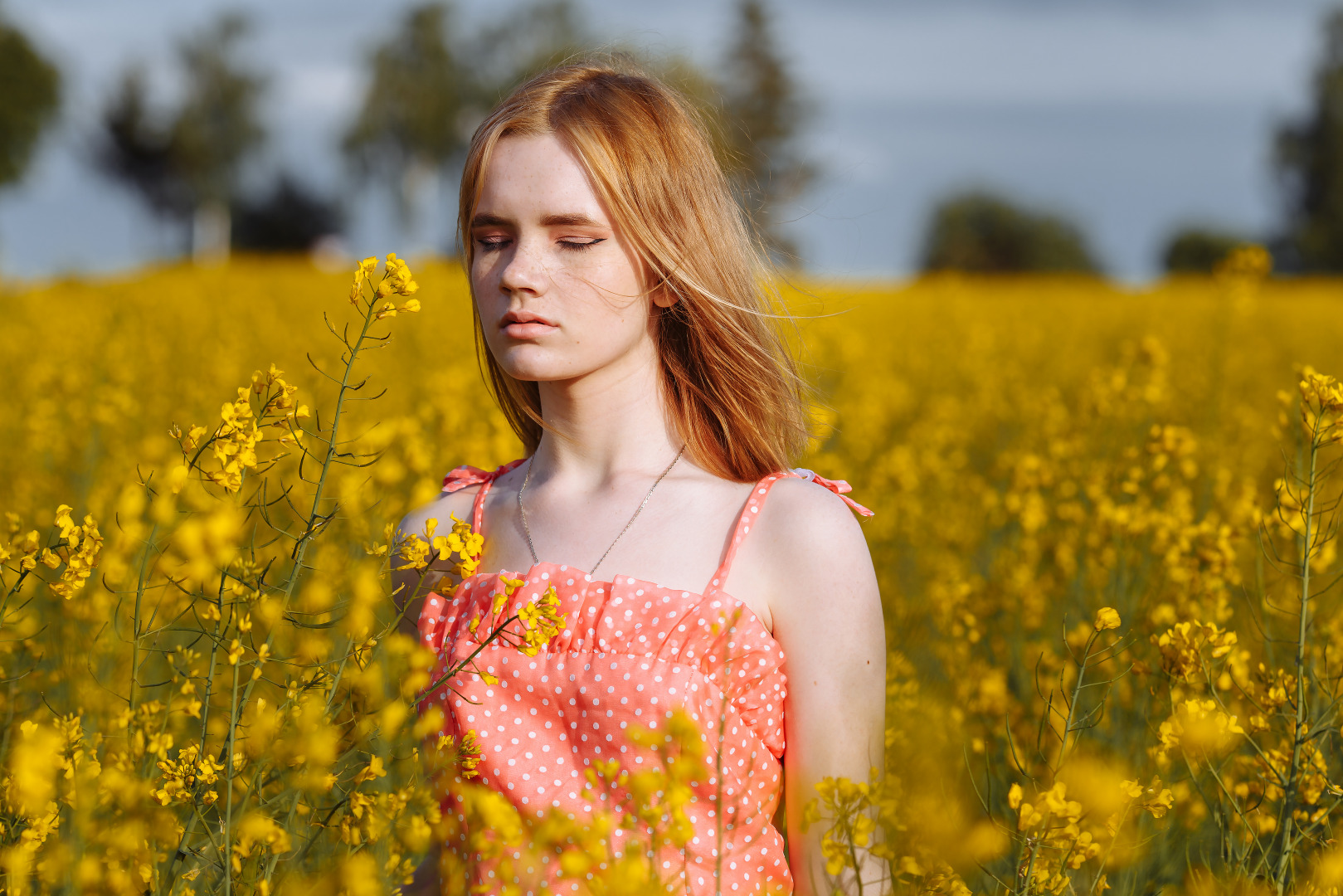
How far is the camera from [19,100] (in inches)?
1178

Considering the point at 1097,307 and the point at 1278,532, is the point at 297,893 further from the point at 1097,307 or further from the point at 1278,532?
the point at 1097,307

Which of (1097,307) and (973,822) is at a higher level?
(973,822)

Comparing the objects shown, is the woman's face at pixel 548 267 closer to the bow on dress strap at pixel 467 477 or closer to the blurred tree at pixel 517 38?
the bow on dress strap at pixel 467 477

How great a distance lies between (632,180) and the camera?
1.47 metres

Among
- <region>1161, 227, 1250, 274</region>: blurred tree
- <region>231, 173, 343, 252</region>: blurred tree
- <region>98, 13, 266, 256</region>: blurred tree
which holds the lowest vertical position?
<region>1161, 227, 1250, 274</region>: blurred tree

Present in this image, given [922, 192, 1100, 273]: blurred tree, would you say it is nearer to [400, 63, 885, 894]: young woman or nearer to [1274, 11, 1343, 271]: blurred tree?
[1274, 11, 1343, 271]: blurred tree

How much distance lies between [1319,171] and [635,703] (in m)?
40.9

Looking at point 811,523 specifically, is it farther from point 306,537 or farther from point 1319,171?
point 1319,171

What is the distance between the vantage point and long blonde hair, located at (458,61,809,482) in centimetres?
148

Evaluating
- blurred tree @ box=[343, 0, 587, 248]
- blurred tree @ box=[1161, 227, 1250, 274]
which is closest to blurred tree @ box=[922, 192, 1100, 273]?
blurred tree @ box=[1161, 227, 1250, 274]

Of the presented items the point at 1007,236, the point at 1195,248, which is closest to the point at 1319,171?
the point at 1195,248

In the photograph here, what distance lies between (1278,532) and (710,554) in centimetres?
89

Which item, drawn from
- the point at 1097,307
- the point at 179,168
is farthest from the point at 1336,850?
the point at 179,168

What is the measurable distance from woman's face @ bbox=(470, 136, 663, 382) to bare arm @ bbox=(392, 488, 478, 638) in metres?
0.32
